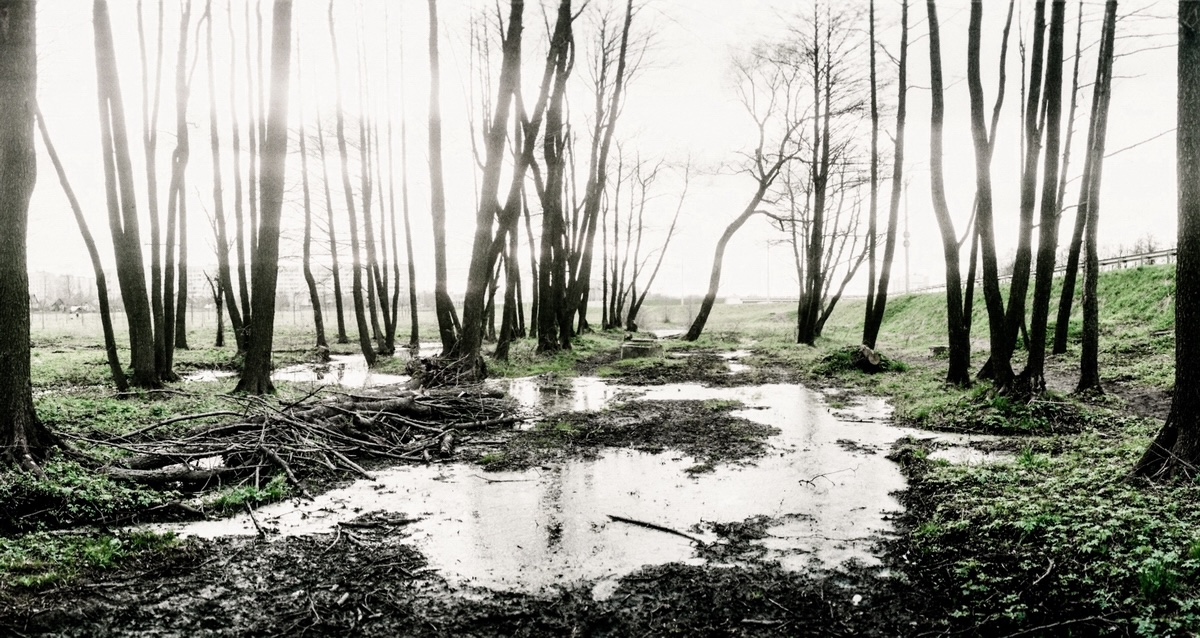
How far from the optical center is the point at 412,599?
3.50 metres

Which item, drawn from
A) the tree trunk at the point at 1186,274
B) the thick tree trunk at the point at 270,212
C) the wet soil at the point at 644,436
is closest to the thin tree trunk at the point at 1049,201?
the wet soil at the point at 644,436

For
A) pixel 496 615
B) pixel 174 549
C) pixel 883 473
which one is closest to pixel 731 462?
pixel 883 473

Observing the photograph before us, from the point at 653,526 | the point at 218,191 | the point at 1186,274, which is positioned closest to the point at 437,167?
the point at 218,191

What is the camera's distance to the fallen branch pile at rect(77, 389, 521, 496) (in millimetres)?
5551

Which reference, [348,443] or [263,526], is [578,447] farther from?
[263,526]

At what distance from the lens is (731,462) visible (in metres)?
6.56

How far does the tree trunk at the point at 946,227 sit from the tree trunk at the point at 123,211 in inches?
538

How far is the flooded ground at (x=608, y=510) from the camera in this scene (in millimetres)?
4043

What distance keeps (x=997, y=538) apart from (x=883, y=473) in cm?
208

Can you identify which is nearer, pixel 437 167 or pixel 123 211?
pixel 123 211

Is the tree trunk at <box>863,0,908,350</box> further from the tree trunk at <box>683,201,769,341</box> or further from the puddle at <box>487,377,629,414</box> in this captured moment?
the puddle at <box>487,377,629,414</box>

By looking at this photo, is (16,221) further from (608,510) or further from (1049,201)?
(1049,201)

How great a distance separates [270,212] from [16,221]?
4557 mm

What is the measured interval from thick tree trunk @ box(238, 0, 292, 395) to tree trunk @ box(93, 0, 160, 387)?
2.23 metres
